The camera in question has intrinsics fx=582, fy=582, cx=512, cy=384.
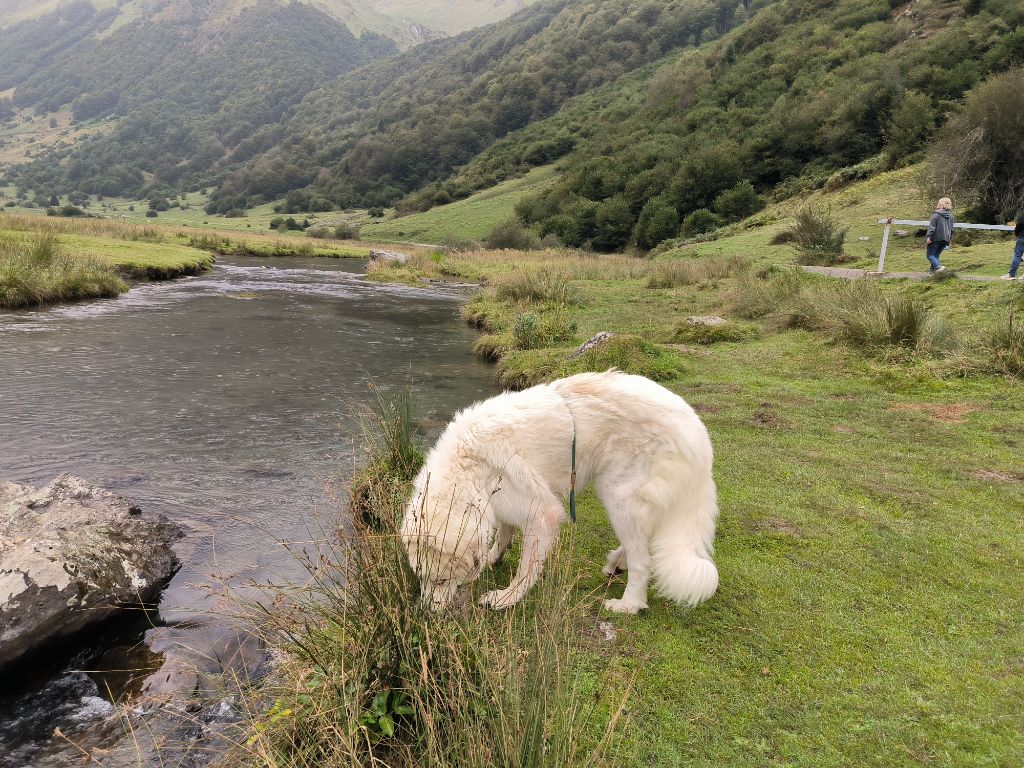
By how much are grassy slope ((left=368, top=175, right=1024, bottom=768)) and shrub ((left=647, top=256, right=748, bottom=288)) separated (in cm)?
1455

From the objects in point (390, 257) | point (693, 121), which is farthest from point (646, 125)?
point (390, 257)

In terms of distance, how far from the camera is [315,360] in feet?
48.1

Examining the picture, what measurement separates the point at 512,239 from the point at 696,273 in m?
38.7

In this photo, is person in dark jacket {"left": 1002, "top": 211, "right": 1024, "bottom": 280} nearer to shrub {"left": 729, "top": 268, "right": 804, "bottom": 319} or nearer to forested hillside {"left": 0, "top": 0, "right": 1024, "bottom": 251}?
shrub {"left": 729, "top": 268, "right": 804, "bottom": 319}

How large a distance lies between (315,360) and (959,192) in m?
26.3

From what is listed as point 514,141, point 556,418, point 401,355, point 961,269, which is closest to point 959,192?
point 961,269

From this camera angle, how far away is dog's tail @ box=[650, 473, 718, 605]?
3.79 meters

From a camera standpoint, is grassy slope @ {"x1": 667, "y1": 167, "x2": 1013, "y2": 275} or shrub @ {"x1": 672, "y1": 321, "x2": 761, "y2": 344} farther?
grassy slope @ {"x1": 667, "y1": 167, "x2": 1013, "y2": 275}

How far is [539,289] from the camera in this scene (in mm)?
20656

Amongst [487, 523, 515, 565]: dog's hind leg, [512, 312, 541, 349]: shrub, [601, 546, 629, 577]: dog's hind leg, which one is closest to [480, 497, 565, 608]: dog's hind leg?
[487, 523, 515, 565]: dog's hind leg

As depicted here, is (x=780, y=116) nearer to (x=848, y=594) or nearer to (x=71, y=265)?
(x=71, y=265)

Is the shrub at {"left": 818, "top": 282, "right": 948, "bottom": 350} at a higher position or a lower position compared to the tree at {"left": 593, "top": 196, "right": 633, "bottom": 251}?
lower

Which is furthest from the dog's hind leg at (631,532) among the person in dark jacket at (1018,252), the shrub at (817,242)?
the shrub at (817,242)

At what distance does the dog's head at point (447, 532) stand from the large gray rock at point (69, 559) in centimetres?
285
